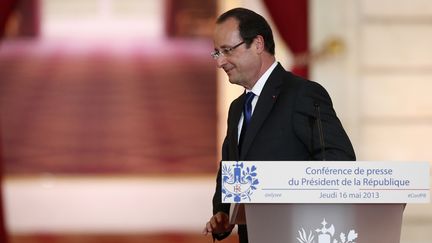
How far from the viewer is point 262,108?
2705 millimetres

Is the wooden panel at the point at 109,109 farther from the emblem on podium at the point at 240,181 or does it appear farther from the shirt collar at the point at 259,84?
the emblem on podium at the point at 240,181

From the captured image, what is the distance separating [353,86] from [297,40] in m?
0.40

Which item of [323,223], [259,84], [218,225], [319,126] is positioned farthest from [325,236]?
[259,84]

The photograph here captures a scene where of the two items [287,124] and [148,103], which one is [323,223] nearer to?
[287,124]

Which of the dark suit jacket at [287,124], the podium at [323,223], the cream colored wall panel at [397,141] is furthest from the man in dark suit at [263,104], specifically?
the cream colored wall panel at [397,141]

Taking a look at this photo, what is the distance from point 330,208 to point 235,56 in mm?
577

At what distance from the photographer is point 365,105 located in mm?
5496

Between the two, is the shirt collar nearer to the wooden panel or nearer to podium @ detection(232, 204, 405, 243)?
podium @ detection(232, 204, 405, 243)

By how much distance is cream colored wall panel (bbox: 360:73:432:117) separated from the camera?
5.49 m

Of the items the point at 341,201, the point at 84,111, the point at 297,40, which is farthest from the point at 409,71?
the point at 84,111

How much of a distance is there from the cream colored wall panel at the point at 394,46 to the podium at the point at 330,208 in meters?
3.19

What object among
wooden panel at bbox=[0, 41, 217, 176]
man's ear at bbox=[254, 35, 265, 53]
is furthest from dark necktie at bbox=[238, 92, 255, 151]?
wooden panel at bbox=[0, 41, 217, 176]

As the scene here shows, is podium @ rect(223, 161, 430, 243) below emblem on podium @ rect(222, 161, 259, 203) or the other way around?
below

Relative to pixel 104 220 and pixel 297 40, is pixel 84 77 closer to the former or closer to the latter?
pixel 104 220
